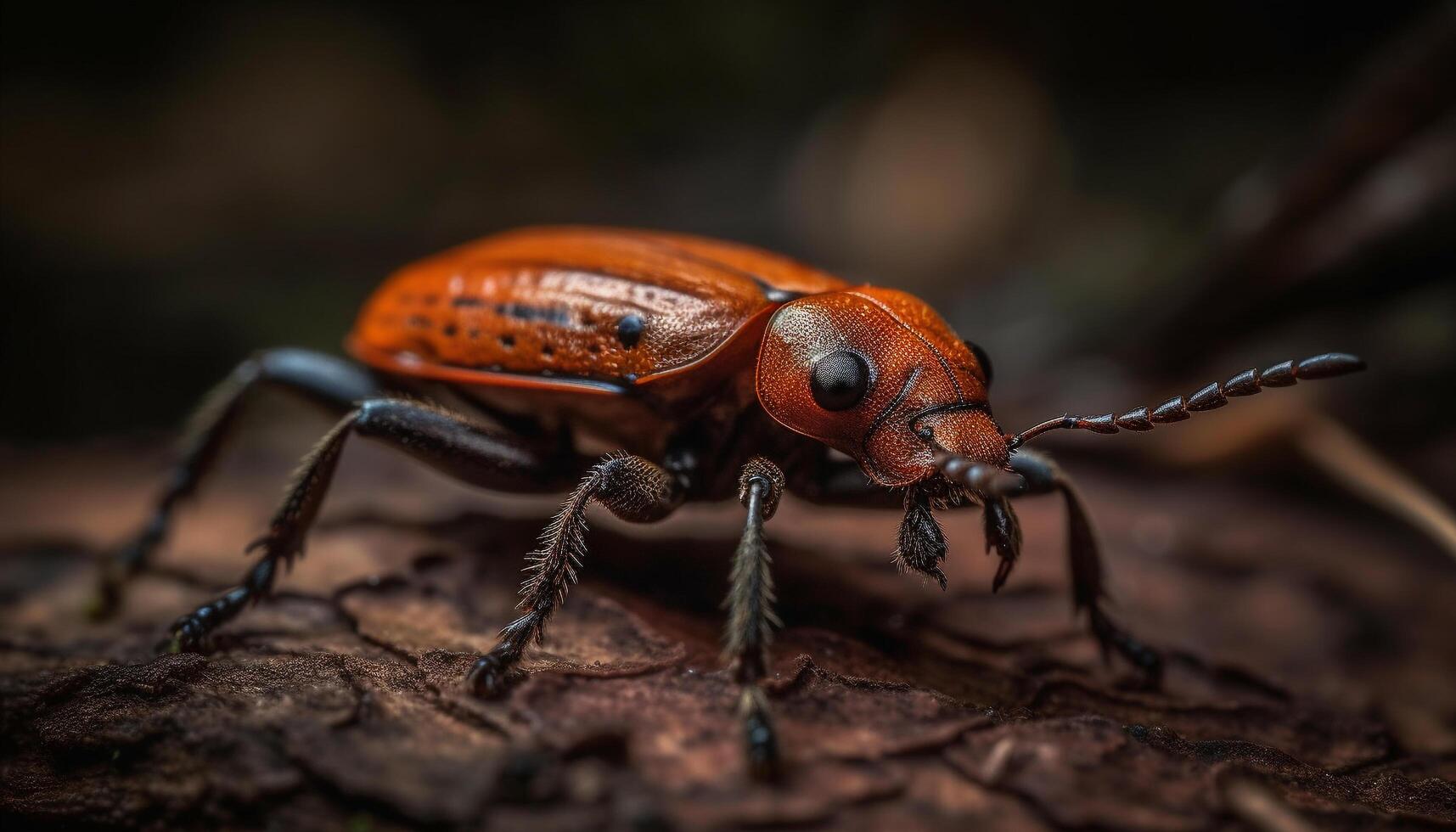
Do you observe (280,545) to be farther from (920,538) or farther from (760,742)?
(920,538)

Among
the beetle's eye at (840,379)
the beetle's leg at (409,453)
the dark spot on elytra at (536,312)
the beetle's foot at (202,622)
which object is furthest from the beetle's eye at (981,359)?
the beetle's foot at (202,622)

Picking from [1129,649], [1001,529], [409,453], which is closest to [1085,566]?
[1129,649]

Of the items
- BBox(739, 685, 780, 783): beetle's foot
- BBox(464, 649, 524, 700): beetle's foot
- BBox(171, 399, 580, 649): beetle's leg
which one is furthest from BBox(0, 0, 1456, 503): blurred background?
BBox(464, 649, 524, 700): beetle's foot

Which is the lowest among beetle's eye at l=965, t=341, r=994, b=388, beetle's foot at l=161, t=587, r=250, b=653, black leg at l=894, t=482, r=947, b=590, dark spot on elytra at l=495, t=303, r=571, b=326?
beetle's foot at l=161, t=587, r=250, b=653

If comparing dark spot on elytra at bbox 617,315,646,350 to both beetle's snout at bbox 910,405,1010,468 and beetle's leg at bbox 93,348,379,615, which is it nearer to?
beetle's snout at bbox 910,405,1010,468

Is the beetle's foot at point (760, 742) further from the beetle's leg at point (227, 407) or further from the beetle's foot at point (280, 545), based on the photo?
the beetle's leg at point (227, 407)

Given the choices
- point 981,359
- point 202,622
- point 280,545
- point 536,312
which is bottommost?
point 202,622
